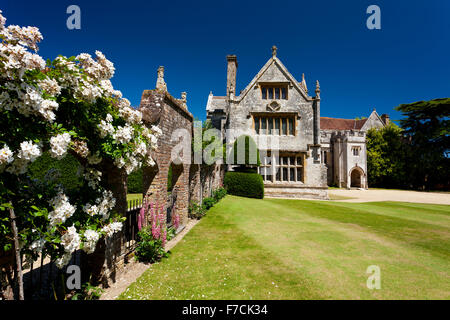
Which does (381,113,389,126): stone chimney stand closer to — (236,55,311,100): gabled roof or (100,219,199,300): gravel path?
(236,55,311,100): gabled roof

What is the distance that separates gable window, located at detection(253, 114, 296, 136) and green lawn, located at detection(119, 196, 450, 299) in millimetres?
12146

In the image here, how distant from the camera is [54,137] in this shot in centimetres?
224

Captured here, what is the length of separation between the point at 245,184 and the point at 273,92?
9733mm

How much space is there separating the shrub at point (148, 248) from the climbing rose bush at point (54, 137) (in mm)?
1836

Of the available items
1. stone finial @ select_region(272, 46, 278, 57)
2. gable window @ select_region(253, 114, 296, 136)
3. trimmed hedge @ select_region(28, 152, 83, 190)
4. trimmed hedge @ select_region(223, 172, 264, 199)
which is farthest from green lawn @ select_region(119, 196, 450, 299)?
stone finial @ select_region(272, 46, 278, 57)

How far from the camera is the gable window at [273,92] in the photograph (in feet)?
64.2

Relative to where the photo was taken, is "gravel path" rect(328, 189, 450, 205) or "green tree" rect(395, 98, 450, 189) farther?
"green tree" rect(395, 98, 450, 189)

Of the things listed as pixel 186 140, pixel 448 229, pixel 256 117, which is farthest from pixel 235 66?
pixel 448 229

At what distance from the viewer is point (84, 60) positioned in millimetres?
2889

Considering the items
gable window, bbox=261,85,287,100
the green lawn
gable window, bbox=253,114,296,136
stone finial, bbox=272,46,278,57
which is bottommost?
the green lawn

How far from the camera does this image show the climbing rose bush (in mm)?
2012

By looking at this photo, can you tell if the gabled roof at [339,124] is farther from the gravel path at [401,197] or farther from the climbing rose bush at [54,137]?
the climbing rose bush at [54,137]
